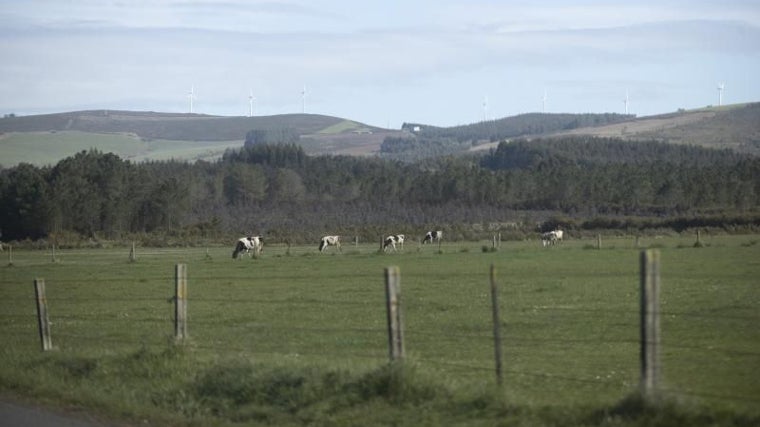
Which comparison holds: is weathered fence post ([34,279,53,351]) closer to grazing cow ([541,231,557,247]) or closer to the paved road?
the paved road

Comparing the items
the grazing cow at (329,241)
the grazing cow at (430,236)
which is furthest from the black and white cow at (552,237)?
the grazing cow at (329,241)

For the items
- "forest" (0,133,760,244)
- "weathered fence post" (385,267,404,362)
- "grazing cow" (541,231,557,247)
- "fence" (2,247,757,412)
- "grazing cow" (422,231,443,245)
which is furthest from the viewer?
"forest" (0,133,760,244)

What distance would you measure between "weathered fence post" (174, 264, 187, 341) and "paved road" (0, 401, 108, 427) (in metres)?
2.66

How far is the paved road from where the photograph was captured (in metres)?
12.6

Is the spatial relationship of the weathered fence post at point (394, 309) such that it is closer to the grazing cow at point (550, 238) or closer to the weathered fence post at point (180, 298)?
the weathered fence post at point (180, 298)

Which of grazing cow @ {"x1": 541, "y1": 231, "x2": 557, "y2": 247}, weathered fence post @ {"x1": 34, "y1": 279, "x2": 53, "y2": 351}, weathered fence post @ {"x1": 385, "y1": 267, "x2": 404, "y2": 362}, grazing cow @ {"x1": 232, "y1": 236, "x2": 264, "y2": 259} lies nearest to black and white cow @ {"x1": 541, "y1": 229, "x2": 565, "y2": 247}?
grazing cow @ {"x1": 541, "y1": 231, "x2": 557, "y2": 247}

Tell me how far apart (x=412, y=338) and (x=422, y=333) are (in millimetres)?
604

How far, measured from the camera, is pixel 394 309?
12.2m

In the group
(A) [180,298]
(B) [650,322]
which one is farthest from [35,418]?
(B) [650,322]

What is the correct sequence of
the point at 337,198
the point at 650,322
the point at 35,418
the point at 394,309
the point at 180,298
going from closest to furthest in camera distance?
the point at 650,322, the point at 394,309, the point at 35,418, the point at 180,298, the point at 337,198

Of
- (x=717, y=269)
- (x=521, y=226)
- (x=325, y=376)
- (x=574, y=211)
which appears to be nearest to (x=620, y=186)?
(x=574, y=211)

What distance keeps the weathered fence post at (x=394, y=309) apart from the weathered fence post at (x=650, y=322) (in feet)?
9.96

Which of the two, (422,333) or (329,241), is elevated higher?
(422,333)

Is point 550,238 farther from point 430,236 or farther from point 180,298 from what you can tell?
point 180,298
